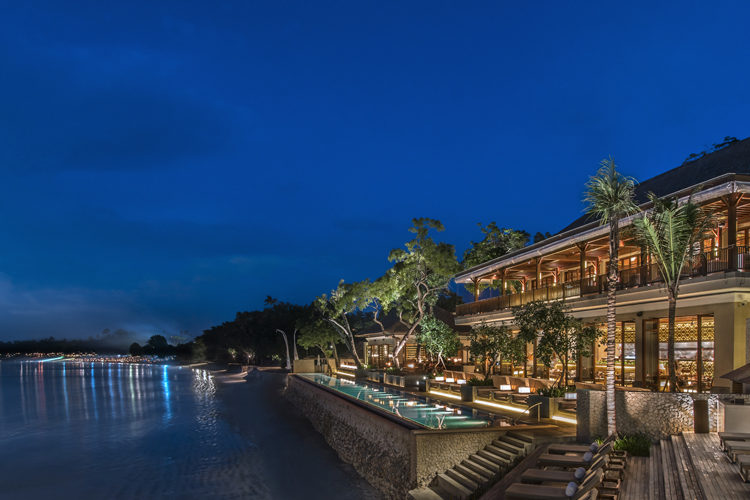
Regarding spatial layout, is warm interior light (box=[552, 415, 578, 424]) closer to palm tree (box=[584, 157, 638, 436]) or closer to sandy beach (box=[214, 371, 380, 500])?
palm tree (box=[584, 157, 638, 436])

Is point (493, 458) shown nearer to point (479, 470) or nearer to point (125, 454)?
point (479, 470)

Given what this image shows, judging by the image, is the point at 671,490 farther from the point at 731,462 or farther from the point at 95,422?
the point at 95,422

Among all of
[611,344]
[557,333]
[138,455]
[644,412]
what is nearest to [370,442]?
[557,333]

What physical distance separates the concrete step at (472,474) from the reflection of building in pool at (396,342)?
21294mm

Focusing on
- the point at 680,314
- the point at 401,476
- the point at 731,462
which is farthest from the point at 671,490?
the point at 680,314

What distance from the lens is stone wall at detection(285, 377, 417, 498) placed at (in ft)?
48.4

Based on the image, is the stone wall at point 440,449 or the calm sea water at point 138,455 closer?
the stone wall at point 440,449

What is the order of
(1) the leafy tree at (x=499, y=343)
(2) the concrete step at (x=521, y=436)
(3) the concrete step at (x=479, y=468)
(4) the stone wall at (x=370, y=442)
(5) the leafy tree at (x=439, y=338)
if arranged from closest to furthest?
(3) the concrete step at (x=479, y=468), (2) the concrete step at (x=521, y=436), (4) the stone wall at (x=370, y=442), (1) the leafy tree at (x=499, y=343), (5) the leafy tree at (x=439, y=338)

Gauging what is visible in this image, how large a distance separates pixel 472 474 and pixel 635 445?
3488 millimetres

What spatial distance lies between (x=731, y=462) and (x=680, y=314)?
8.00 meters

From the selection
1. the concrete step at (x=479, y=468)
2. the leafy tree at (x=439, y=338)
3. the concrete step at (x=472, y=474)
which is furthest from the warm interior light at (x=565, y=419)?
the leafy tree at (x=439, y=338)

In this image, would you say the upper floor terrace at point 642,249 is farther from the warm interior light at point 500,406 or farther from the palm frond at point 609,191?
the warm interior light at point 500,406

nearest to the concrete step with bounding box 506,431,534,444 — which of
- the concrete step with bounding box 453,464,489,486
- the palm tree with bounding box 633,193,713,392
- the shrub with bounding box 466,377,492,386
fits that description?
the concrete step with bounding box 453,464,489,486

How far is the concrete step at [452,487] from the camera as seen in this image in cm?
1216
